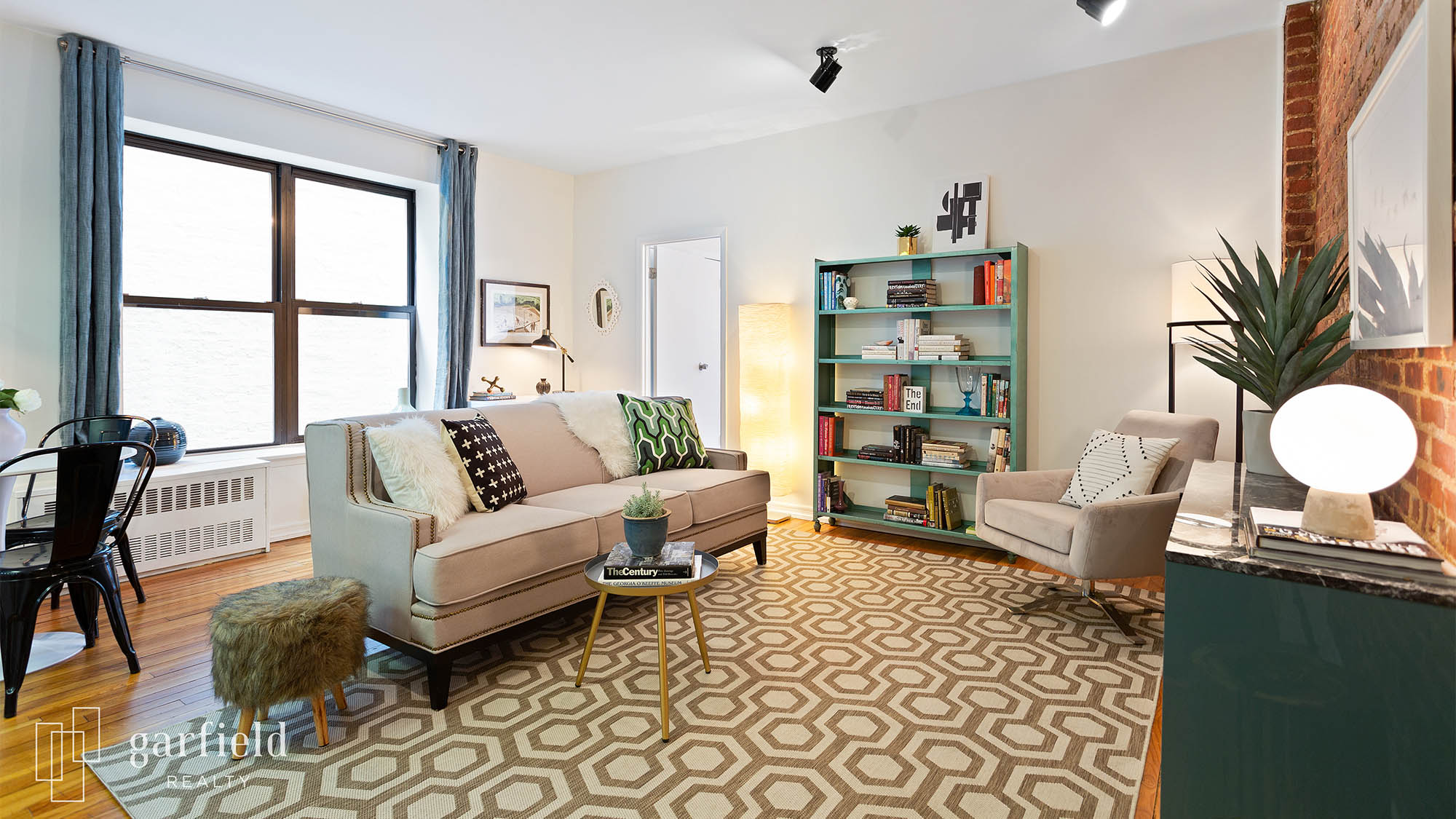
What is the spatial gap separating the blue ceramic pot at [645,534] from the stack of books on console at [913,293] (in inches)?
103

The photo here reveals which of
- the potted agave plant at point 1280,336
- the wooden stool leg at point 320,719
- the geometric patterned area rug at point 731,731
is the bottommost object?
the geometric patterned area rug at point 731,731

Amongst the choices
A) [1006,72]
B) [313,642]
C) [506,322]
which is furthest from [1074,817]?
[506,322]

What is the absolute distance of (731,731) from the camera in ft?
7.28

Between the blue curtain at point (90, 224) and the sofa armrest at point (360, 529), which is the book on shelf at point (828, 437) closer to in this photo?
the sofa armrest at point (360, 529)

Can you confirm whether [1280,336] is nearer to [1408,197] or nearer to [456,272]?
[1408,197]

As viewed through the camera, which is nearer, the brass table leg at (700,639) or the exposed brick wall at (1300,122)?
the brass table leg at (700,639)

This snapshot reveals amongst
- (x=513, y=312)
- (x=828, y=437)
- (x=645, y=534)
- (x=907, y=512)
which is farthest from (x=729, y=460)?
(x=513, y=312)

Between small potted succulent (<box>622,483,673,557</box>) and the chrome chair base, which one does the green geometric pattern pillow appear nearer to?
small potted succulent (<box>622,483,673,557</box>)

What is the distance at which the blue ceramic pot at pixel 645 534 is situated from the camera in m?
2.42

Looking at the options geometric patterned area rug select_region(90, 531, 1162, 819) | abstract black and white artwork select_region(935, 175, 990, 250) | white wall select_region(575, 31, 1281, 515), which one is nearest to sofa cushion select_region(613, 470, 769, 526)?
geometric patterned area rug select_region(90, 531, 1162, 819)

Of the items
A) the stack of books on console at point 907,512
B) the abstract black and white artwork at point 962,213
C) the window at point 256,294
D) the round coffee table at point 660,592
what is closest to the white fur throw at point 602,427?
the round coffee table at point 660,592

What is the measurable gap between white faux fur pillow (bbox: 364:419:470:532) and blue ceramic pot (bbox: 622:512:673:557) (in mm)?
738

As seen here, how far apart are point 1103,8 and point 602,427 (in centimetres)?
299

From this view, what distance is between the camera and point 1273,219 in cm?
359
